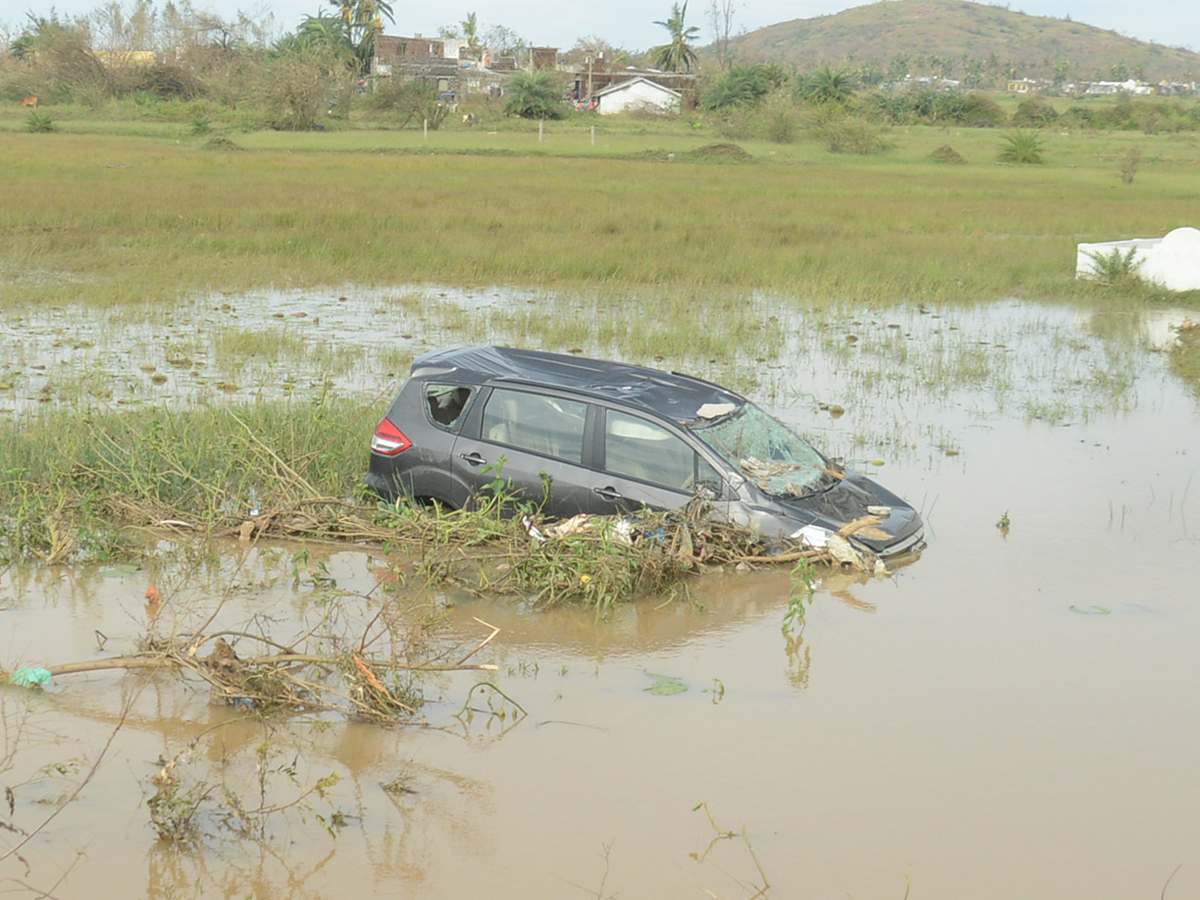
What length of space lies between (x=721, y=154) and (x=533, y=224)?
27.2 m

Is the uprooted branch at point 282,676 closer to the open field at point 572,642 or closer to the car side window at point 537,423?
the open field at point 572,642

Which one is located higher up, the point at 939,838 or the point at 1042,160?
the point at 1042,160

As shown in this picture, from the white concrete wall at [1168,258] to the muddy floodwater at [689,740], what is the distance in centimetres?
1390

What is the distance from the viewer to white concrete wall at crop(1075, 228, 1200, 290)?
73.5ft

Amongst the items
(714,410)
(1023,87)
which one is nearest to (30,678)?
(714,410)

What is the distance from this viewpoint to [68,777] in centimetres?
569

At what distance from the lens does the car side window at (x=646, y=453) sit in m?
8.45

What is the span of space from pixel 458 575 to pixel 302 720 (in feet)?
6.99

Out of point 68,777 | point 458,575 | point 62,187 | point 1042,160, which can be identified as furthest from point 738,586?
point 1042,160

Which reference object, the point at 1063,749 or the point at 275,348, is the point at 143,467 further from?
the point at 1063,749

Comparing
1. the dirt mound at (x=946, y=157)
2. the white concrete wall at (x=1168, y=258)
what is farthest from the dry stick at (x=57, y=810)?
the dirt mound at (x=946, y=157)

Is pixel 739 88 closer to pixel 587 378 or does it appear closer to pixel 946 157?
pixel 946 157

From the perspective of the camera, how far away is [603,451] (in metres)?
8.47

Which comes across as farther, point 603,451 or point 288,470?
point 288,470
